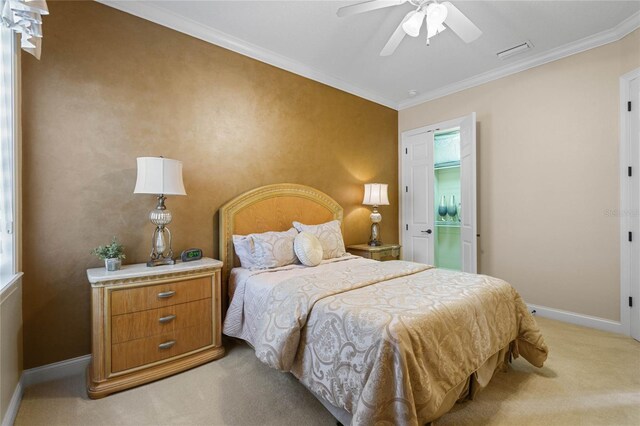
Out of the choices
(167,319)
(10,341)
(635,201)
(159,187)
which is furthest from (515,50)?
(10,341)

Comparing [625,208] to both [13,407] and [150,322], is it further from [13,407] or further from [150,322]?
[13,407]

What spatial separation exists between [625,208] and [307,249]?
10.2 feet

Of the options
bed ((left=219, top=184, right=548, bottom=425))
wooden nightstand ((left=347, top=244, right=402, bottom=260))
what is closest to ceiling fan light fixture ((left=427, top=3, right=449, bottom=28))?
bed ((left=219, top=184, right=548, bottom=425))

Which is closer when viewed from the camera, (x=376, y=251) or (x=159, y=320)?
(x=159, y=320)

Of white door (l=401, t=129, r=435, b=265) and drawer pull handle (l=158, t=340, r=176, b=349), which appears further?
white door (l=401, t=129, r=435, b=265)

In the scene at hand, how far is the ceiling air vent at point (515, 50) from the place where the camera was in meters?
3.04

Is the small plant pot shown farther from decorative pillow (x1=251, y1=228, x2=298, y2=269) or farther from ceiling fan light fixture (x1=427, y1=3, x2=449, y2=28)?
ceiling fan light fixture (x1=427, y1=3, x2=449, y2=28)

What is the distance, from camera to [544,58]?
10.7 feet

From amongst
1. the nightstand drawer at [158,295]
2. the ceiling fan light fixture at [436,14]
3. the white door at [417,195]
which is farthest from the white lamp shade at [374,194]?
the nightstand drawer at [158,295]

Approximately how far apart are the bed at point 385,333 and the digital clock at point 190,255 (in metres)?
0.41

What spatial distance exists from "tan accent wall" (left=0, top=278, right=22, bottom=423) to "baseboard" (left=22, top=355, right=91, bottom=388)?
5.8 inches

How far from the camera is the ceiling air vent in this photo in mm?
3035

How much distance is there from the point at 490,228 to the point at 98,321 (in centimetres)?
412

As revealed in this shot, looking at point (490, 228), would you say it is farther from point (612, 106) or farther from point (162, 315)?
point (162, 315)
